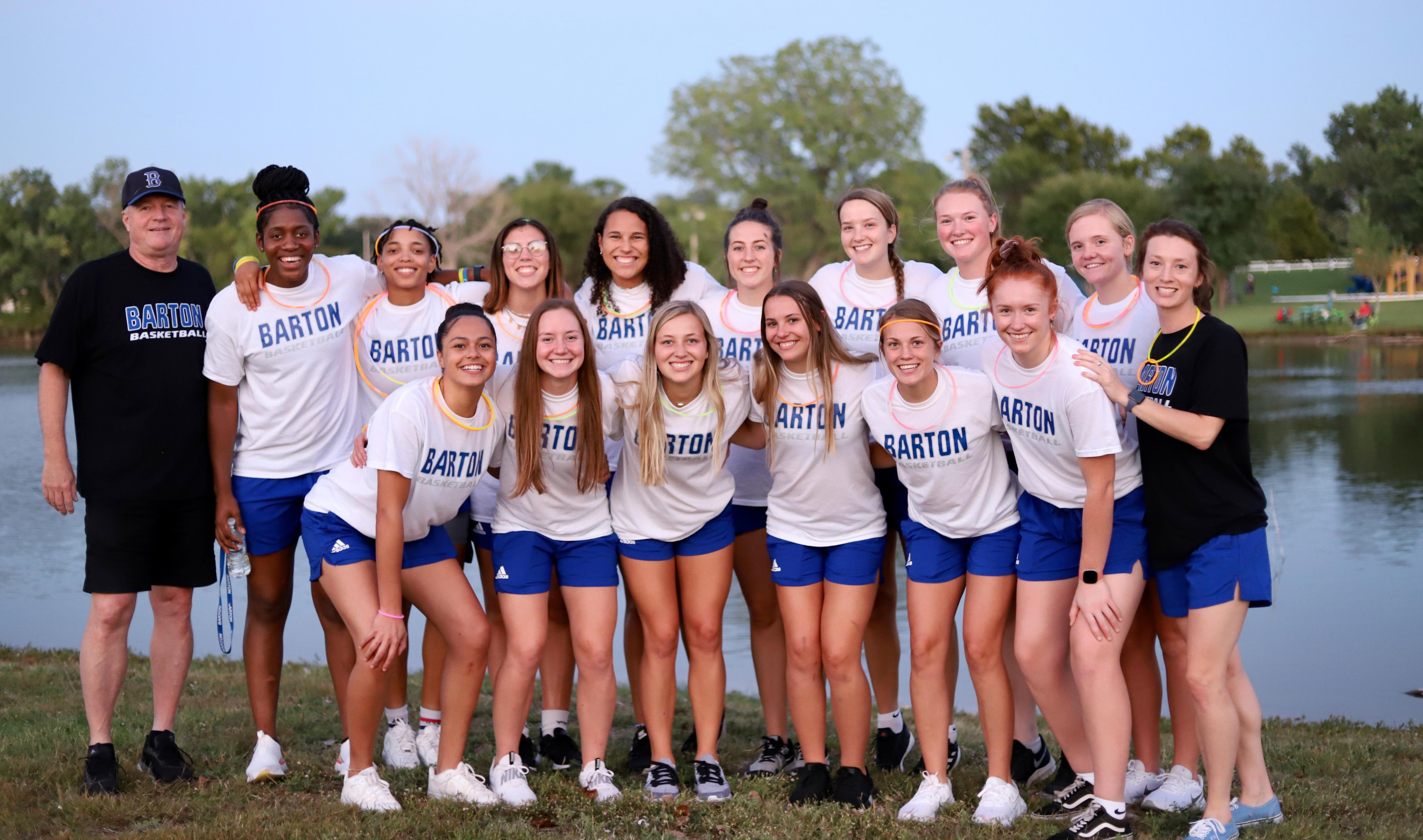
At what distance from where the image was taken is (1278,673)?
28.4 feet

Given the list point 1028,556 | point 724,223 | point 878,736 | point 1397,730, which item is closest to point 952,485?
point 1028,556

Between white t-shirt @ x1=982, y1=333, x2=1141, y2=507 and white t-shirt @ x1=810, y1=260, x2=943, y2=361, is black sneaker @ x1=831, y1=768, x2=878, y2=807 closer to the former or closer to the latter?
white t-shirt @ x1=982, y1=333, x2=1141, y2=507

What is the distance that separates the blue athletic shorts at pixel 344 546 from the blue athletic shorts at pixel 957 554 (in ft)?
6.22

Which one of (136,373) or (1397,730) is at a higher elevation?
(136,373)

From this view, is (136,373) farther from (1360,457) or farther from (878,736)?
(1360,457)

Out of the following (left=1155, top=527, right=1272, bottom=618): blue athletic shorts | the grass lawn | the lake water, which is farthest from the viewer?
the lake water

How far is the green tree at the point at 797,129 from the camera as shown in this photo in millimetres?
53875

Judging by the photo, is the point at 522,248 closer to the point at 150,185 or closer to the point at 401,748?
the point at 150,185

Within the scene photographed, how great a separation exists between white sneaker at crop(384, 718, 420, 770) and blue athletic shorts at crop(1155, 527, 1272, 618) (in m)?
3.38

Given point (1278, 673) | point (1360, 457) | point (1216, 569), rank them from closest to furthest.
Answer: point (1216, 569) < point (1278, 673) < point (1360, 457)

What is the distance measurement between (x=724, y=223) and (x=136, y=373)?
46854 mm

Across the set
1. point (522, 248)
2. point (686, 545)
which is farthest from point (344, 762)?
point (522, 248)

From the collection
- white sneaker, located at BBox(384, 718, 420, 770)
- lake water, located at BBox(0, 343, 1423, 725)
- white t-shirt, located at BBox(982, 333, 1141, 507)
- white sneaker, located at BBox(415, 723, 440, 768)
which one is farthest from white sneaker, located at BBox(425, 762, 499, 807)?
lake water, located at BBox(0, 343, 1423, 725)

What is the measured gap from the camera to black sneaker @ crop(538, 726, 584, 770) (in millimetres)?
5164
